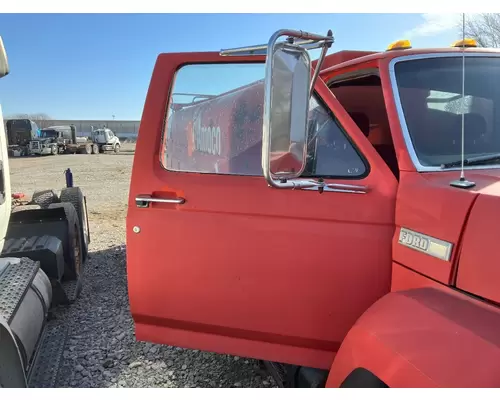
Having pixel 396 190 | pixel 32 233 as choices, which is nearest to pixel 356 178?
pixel 396 190

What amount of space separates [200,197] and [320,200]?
0.63 metres

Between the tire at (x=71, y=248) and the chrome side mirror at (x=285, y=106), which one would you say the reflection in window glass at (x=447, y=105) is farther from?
the tire at (x=71, y=248)

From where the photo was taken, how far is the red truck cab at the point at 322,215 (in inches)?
62.3

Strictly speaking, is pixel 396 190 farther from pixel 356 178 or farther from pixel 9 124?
pixel 9 124

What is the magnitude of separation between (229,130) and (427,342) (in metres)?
1.49

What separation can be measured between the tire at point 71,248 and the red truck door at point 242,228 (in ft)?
7.28

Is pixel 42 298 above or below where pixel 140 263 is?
below

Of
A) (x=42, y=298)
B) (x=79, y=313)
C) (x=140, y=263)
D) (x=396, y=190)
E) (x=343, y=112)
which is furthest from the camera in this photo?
(x=79, y=313)

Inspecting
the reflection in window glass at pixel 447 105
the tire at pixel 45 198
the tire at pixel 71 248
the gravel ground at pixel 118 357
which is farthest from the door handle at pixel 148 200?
the tire at pixel 45 198

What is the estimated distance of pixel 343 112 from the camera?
221cm

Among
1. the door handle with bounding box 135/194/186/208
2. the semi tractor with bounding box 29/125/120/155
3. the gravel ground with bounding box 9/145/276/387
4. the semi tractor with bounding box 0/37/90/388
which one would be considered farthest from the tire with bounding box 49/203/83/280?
the semi tractor with bounding box 29/125/120/155

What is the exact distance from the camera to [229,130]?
2.47 m

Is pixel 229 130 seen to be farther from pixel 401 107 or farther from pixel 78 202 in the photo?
pixel 78 202

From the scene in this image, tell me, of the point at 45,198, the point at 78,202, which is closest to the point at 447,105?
the point at 78,202
